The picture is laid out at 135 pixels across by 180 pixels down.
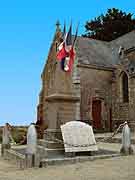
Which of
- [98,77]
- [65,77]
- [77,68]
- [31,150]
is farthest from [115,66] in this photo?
[31,150]

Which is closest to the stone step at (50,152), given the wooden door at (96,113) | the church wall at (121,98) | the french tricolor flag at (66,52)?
the french tricolor flag at (66,52)

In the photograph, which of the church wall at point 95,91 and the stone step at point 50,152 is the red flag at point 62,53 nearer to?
the stone step at point 50,152

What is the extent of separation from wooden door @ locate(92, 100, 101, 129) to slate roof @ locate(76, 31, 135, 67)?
334 centimetres

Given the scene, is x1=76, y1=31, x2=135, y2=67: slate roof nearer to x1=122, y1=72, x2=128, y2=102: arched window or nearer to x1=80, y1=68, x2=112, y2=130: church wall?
x1=80, y1=68, x2=112, y2=130: church wall

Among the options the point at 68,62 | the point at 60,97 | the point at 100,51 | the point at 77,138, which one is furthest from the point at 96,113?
the point at 77,138

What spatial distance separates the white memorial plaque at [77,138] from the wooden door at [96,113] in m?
13.5

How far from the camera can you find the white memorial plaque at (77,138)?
30.6ft

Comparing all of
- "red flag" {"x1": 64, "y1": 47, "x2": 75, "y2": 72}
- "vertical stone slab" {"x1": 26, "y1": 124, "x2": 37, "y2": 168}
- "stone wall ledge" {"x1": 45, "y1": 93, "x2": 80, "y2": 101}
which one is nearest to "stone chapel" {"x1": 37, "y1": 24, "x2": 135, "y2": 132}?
"red flag" {"x1": 64, "y1": 47, "x2": 75, "y2": 72}

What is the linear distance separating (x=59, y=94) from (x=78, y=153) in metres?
2.46

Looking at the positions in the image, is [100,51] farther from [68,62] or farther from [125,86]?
[68,62]

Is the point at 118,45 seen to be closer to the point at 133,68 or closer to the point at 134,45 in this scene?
the point at 134,45

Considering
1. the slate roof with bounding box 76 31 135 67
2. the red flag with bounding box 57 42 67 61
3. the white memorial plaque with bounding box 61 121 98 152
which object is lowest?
the white memorial plaque with bounding box 61 121 98 152

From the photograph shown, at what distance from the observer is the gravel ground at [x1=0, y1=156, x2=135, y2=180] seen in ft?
21.8

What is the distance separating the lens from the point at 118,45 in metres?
27.4
